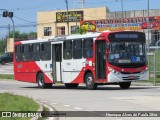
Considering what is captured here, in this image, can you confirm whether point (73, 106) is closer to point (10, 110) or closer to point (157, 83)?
point (10, 110)

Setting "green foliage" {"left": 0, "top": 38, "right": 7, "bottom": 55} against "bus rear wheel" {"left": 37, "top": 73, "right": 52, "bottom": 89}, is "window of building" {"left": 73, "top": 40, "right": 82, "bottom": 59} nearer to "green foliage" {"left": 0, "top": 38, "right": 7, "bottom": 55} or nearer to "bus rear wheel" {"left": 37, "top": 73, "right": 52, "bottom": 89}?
"bus rear wheel" {"left": 37, "top": 73, "right": 52, "bottom": 89}

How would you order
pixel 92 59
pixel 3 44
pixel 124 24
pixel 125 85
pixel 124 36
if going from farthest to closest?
1. pixel 3 44
2. pixel 124 24
3. pixel 125 85
4. pixel 92 59
5. pixel 124 36

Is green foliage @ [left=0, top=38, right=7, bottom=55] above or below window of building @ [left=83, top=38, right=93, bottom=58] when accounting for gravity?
below

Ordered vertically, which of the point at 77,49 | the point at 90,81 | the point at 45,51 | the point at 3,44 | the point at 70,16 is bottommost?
the point at 3,44

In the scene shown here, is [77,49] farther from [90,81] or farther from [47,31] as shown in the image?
[47,31]

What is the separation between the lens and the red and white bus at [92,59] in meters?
27.2

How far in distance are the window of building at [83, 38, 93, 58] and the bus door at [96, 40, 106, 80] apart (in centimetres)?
46

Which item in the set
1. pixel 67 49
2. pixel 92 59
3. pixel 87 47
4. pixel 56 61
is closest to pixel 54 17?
pixel 56 61

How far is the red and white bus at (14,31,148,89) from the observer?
1072 inches

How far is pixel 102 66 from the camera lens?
2770cm

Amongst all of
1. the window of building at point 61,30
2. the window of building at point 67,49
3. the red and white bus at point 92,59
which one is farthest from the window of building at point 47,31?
the window of building at point 67,49

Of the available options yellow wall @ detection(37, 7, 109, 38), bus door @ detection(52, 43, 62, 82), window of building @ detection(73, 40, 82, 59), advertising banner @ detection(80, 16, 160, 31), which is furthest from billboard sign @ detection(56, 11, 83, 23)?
window of building @ detection(73, 40, 82, 59)

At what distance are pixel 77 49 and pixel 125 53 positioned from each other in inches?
130

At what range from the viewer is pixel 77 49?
96.6ft
